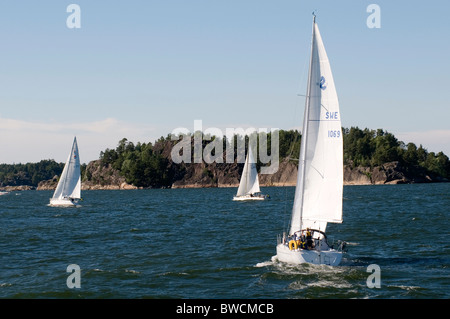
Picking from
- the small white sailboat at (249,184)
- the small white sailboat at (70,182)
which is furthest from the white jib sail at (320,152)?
the small white sailboat at (249,184)

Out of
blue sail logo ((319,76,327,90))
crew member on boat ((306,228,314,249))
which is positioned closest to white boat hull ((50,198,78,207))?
crew member on boat ((306,228,314,249))

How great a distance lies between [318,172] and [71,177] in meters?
63.3

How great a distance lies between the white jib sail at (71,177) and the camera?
86.2 metres

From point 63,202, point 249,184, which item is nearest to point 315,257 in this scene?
point 63,202

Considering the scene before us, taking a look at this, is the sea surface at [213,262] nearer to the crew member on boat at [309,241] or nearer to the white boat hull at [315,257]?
the white boat hull at [315,257]

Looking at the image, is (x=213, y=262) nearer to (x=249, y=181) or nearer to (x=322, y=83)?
(x=322, y=83)

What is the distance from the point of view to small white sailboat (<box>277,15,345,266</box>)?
101ft

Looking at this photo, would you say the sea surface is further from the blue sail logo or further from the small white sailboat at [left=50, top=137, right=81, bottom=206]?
the small white sailboat at [left=50, top=137, right=81, bottom=206]

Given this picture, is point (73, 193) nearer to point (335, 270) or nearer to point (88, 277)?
point (88, 277)

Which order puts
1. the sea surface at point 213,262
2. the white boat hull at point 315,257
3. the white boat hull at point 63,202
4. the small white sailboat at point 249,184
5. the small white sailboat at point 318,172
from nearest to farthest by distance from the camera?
the sea surface at point 213,262
the white boat hull at point 315,257
the small white sailboat at point 318,172
the white boat hull at point 63,202
the small white sailboat at point 249,184

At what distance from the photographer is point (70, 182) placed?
8819cm

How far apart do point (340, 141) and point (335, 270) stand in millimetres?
7450
